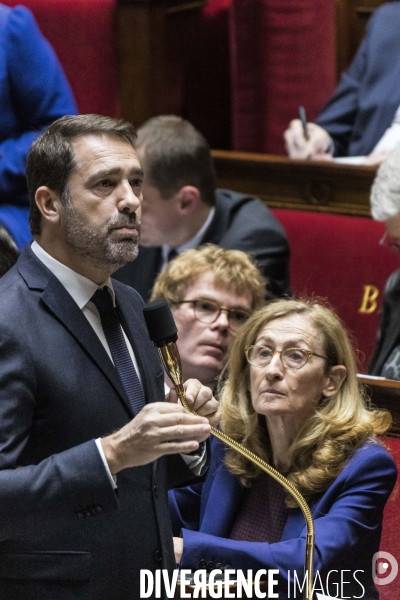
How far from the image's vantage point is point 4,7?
2.29 meters

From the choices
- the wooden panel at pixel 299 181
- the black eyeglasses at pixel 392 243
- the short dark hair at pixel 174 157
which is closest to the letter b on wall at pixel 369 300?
the wooden panel at pixel 299 181

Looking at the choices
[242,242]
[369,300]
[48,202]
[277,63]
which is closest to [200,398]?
[48,202]

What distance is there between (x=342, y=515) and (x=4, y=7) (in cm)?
139

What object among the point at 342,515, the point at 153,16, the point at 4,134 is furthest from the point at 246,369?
the point at 153,16

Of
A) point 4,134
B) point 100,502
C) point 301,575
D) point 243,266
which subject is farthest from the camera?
point 4,134

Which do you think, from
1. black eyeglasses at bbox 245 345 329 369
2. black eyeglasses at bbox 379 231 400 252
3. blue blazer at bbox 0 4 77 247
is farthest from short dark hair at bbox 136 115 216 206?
black eyeglasses at bbox 245 345 329 369

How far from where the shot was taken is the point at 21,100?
7.30ft

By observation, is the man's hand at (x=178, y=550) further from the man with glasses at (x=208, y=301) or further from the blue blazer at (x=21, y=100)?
the blue blazer at (x=21, y=100)

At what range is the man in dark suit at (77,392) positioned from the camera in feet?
3.45

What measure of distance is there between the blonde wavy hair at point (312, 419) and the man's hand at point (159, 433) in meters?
0.48

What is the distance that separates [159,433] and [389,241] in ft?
4.01

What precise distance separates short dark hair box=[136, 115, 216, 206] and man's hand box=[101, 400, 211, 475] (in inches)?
51.3

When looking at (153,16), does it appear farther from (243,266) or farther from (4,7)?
(243,266)

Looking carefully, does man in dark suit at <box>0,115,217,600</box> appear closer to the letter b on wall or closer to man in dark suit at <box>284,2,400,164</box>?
the letter b on wall
